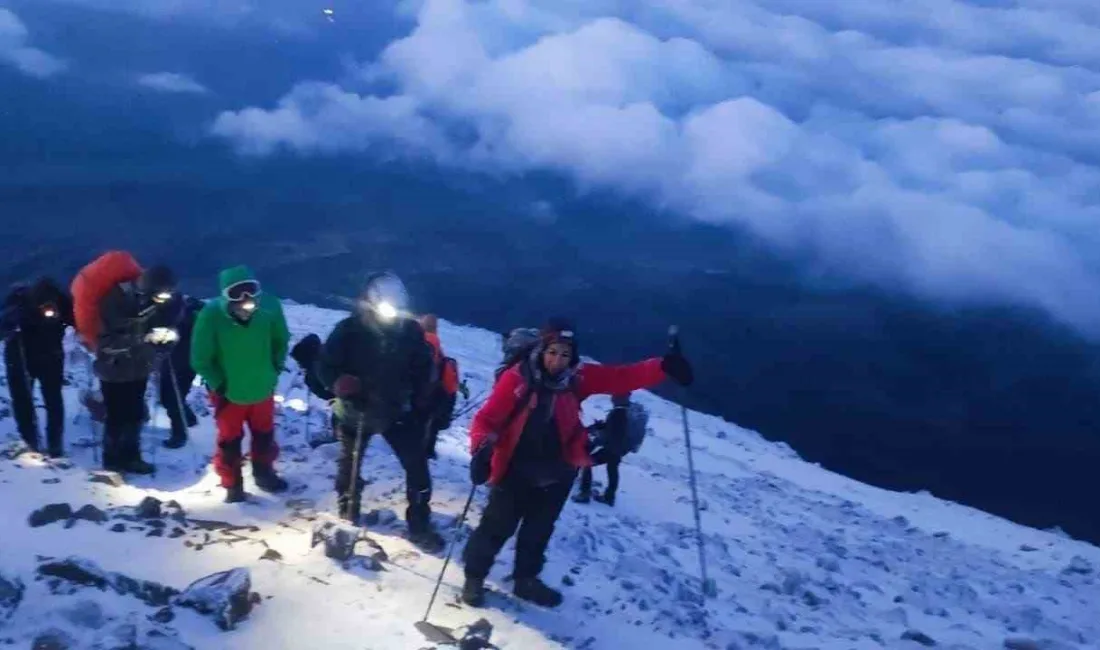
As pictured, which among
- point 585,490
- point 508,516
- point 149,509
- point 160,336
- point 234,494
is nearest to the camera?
point 508,516

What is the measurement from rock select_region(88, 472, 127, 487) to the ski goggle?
2089mm

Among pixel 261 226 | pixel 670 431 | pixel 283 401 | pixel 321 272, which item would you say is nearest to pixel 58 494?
pixel 283 401

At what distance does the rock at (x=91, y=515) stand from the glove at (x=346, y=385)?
2040mm

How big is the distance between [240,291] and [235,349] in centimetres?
50

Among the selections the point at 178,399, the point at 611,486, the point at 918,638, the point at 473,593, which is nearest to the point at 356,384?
the point at 473,593

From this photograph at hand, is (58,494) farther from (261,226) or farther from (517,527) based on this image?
(261,226)

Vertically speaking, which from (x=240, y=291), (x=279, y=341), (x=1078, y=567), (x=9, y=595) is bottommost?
(x=1078, y=567)

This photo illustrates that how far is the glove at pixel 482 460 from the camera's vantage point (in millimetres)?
6695

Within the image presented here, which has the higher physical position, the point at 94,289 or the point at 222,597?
the point at 94,289

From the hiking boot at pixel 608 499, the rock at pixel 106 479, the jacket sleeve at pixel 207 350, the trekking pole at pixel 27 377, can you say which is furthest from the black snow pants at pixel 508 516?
the hiking boot at pixel 608 499

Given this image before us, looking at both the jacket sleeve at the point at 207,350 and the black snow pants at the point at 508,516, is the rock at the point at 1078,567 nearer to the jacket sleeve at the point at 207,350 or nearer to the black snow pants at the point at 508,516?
the black snow pants at the point at 508,516

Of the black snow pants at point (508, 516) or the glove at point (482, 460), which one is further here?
the black snow pants at point (508, 516)

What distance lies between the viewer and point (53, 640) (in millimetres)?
5387

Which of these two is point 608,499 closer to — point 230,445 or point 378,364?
point 230,445
